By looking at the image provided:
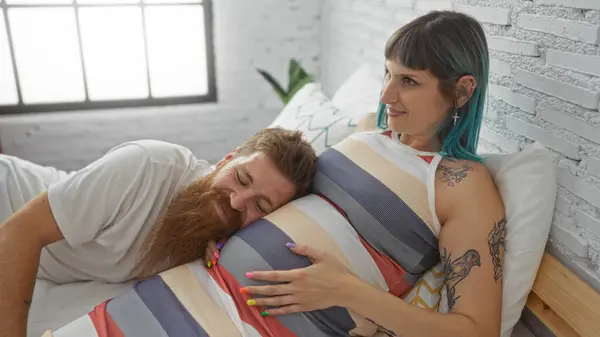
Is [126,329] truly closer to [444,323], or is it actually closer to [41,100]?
[444,323]

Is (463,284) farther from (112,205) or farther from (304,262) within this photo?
(112,205)

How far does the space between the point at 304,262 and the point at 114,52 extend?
2335 millimetres

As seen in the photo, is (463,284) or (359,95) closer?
(463,284)

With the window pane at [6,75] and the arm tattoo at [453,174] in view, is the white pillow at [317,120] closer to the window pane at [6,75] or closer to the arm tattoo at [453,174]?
the arm tattoo at [453,174]

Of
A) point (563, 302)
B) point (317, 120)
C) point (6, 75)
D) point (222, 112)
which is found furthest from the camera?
point (222, 112)

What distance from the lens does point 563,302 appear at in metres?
1.13

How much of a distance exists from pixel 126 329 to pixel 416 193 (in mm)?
736

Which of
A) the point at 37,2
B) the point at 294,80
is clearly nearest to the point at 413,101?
the point at 294,80

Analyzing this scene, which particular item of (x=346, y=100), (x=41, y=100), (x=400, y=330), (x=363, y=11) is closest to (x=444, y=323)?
(x=400, y=330)

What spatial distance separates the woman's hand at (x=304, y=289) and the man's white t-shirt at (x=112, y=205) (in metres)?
0.46

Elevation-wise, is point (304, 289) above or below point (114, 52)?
below

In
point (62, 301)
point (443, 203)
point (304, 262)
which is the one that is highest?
point (443, 203)

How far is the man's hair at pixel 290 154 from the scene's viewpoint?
138 cm

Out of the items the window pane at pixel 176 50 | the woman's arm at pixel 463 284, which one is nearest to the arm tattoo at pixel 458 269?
the woman's arm at pixel 463 284
